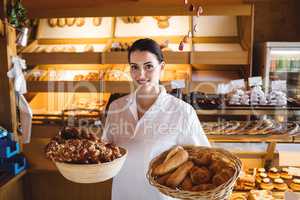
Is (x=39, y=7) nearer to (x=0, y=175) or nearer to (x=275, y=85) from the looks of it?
(x=0, y=175)

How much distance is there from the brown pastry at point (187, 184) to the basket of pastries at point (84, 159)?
0.88 feet

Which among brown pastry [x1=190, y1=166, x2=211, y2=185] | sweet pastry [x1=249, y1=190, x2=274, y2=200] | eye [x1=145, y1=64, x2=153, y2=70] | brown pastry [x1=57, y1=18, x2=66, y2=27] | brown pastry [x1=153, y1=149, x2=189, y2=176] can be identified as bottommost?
sweet pastry [x1=249, y1=190, x2=274, y2=200]

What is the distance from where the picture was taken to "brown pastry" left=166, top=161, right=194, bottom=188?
1.11m

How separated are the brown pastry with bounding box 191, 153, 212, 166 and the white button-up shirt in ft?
0.73

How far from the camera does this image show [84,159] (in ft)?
3.70

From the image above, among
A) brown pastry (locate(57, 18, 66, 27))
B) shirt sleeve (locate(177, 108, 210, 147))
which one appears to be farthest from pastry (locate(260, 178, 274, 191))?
brown pastry (locate(57, 18, 66, 27))

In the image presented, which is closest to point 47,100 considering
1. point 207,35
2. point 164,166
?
point 207,35

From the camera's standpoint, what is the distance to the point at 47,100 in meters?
4.20

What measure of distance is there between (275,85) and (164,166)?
8.29 ft

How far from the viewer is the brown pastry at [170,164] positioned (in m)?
1.17

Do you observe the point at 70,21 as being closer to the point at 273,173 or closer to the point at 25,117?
the point at 25,117

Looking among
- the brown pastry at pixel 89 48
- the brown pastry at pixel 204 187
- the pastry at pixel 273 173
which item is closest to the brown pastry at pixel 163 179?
the brown pastry at pixel 204 187

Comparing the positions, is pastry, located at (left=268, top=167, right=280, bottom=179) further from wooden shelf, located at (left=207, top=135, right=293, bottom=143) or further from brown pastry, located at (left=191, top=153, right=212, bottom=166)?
brown pastry, located at (left=191, top=153, right=212, bottom=166)

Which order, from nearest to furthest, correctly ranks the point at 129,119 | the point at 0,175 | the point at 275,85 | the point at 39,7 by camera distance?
1. the point at 129,119
2. the point at 0,175
3. the point at 275,85
4. the point at 39,7
